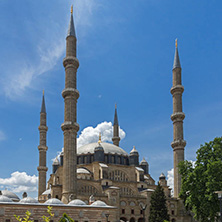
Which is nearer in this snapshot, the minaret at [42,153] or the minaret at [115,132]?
the minaret at [42,153]

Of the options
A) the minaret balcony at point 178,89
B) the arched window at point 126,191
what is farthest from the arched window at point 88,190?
the minaret balcony at point 178,89

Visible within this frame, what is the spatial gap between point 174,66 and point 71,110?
21.5 meters

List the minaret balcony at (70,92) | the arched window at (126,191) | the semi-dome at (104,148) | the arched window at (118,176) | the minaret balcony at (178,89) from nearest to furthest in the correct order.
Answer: the minaret balcony at (70,92) → the arched window at (126,191) → the minaret balcony at (178,89) → the arched window at (118,176) → the semi-dome at (104,148)

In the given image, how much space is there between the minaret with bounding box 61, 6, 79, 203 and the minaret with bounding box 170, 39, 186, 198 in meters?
17.4

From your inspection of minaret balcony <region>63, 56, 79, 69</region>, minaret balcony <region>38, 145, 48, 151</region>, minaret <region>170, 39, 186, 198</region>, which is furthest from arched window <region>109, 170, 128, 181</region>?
minaret balcony <region>63, 56, 79, 69</region>

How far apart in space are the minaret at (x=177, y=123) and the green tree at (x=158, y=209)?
778cm

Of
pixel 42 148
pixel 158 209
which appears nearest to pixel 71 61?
pixel 42 148

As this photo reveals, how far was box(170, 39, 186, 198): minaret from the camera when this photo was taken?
53500 millimetres

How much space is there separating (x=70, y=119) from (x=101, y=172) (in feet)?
39.4

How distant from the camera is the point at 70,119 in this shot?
1866 inches

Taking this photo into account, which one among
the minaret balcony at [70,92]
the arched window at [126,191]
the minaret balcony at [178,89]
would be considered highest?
the minaret balcony at [178,89]

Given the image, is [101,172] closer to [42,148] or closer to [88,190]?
[88,190]

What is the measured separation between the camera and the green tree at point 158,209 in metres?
44.6

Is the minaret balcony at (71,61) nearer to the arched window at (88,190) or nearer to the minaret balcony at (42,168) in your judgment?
the arched window at (88,190)
